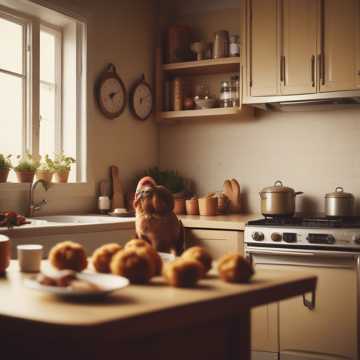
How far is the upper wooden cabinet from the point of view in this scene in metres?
3.68

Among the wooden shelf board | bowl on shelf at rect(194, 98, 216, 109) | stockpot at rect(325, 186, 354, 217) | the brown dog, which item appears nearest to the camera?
the brown dog

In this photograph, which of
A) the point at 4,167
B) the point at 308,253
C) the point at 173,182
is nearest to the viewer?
the point at 4,167

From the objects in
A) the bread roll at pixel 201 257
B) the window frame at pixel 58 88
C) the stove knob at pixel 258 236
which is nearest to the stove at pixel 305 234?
the stove knob at pixel 258 236

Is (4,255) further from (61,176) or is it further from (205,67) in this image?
(205,67)

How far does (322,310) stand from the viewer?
3.40 metres

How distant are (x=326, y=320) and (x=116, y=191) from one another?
1.70 metres

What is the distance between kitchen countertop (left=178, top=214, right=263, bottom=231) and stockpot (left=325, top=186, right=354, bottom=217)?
0.50 meters

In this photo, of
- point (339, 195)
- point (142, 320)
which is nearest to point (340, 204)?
point (339, 195)

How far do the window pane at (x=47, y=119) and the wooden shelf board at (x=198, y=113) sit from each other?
0.92 metres

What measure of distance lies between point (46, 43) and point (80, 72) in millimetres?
294

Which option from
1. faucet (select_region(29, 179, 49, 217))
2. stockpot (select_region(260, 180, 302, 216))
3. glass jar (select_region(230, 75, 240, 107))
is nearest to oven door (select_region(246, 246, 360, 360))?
stockpot (select_region(260, 180, 302, 216))

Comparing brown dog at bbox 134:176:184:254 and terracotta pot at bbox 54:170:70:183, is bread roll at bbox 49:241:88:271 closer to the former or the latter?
brown dog at bbox 134:176:184:254

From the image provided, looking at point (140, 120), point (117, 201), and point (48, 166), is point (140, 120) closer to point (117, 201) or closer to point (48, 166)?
point (117, 201)

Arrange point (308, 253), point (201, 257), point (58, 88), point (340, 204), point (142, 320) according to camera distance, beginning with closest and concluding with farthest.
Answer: point (142, 320), point (201, 257), point (308, 253), point (340, 204), point (58, 88)
